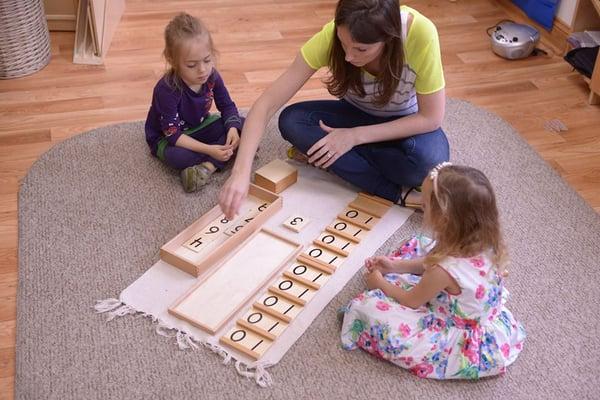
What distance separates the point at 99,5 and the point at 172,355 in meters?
1.57

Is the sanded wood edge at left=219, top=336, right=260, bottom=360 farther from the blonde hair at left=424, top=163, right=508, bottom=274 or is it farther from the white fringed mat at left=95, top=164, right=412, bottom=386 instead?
the blonde hair at left=424, top=163, right=508, bottom=274

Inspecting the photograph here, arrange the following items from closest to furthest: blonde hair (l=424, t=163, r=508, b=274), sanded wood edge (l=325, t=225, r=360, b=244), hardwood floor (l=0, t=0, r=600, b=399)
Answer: blonde hair (l=424, t=163, r=508, b=274), sanded wood edge (l=325, t=225, r=360, b=244), hardwood floor (l=0, t=0, r=600, b=399)

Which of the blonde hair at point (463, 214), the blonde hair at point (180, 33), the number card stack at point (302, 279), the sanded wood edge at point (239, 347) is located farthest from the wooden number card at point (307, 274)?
the blonde hair at point (180, 33)

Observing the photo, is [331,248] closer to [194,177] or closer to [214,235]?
[214,235]

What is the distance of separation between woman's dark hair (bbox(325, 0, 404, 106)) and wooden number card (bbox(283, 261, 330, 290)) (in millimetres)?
467

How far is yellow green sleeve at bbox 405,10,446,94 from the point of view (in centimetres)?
171

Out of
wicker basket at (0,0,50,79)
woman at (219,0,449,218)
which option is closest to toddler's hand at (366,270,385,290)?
woman at (219,0,449,218)

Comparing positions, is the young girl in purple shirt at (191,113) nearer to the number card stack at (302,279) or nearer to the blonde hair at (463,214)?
the number card stack at (302,279)

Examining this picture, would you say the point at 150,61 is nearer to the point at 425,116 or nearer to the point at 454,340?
the point at 425,116

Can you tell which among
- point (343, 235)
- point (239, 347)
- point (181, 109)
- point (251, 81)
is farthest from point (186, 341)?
point (251, 81)

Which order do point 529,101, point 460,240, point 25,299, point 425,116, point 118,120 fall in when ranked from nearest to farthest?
point 460,240, point 25,299, point 425,116, point 118,120, point 529,101

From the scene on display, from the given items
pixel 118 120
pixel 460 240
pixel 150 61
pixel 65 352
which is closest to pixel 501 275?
pixel 460 240

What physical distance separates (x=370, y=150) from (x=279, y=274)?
459 millimetres

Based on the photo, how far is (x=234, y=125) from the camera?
6.70 ft
